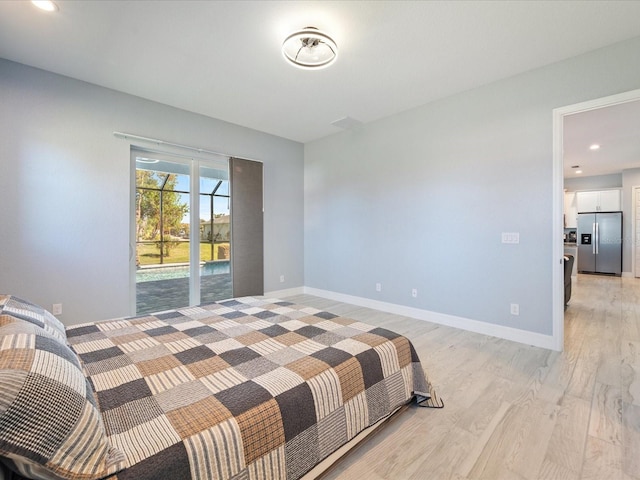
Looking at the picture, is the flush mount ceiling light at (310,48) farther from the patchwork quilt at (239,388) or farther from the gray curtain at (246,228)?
the gray curtain at (246,228)

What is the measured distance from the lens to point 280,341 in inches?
68.3

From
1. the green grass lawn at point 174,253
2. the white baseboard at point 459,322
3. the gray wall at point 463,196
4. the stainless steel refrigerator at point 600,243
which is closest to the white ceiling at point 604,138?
the gray wall at point 463,196

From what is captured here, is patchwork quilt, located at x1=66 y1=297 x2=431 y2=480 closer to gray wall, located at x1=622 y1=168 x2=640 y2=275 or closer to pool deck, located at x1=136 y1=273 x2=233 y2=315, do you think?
pool deck, located at x1=136 y1=273 x2=233 y2=315

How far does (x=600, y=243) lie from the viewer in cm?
730

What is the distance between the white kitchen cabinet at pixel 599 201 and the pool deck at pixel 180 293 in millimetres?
8954

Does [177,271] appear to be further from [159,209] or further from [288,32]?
[288,32]

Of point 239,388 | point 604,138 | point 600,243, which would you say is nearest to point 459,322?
point 239,388

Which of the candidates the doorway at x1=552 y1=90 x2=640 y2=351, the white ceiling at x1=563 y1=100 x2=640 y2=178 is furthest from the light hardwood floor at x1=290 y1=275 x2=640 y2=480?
the white ceiling at x1=563 y1=100 x2=640 y2=178

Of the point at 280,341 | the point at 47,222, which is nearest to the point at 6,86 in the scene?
the point at 47,222

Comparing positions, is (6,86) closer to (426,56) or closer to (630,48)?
(426,56)

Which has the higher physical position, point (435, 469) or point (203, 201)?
point (203, 201)

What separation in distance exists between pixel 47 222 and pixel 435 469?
3929mm

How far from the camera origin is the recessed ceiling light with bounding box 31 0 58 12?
207 cm

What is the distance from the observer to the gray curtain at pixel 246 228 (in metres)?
4.48
